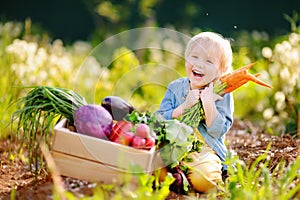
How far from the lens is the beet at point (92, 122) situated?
10.2ft

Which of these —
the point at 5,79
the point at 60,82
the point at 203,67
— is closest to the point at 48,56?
the point at 60,82

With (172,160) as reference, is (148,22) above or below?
above

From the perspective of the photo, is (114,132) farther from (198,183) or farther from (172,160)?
(198,183)

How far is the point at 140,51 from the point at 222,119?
3.77 metres

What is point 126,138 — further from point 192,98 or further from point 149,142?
point 192,98

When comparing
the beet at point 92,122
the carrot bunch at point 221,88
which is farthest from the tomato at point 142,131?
the carrot bunch at point 221,88

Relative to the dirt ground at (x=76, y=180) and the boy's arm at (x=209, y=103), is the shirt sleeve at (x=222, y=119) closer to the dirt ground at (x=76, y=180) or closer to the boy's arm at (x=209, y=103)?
the boy's arm at (x=209, y=103)

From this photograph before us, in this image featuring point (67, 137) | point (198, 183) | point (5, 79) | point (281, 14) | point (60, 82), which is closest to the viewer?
point (67, 137)

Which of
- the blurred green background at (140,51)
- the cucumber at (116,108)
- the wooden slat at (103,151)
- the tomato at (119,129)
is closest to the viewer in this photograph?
the wooden slat at (103,151)

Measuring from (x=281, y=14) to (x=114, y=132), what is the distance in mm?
4907

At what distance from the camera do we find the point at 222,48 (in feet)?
11.2

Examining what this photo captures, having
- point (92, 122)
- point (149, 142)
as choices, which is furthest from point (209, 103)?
point (92, 122)

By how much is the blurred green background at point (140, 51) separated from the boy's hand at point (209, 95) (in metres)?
0.38

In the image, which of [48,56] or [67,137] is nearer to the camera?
[67,137]
